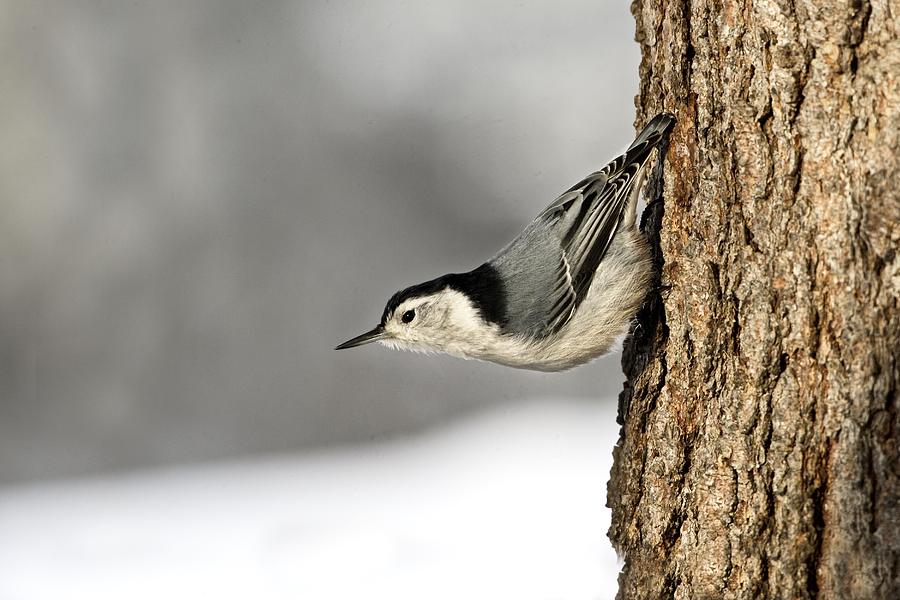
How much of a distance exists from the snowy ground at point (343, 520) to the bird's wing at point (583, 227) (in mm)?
998

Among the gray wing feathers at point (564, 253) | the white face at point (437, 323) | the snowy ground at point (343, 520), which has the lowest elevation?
the snowy ground at point (343, 520)

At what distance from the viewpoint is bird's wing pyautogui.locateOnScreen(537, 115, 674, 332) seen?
2225 mm

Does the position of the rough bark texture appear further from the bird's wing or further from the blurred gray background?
the blurred gray background

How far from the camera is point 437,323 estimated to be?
243 centimetres

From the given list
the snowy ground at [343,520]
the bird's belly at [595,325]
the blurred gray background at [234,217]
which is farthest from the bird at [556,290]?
the blurred gray background at [234,217]

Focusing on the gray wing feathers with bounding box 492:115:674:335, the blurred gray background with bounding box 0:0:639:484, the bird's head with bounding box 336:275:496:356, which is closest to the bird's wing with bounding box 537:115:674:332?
the gray wing feathers with bounding box 492:115:674:335

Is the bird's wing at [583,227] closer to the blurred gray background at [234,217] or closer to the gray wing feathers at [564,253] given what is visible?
the gray wing feathers at [564,253]

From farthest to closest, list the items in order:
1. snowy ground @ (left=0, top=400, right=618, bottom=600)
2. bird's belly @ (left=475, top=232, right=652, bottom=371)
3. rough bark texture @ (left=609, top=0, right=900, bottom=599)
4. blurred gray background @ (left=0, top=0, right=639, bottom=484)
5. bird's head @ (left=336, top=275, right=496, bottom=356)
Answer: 1. blurred gray background @ (left=0, top=0, right=639, bottom=484)
2. snowy ground @ (left=0, top=400, right=618, bottom=600)
3. bird's head @ (left=336, top=275, right=496, bottom=356)
4. bird's belly @ (left=475, top=232, right=652, bottom=371)
5. rough bark texture @ (left=609, top=0, right=900, bottom=599)

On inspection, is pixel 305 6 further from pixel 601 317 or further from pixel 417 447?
pixel 601 317

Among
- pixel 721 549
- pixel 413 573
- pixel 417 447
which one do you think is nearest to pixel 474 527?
pixel 413 573

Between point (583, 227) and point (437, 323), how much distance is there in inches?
18.3

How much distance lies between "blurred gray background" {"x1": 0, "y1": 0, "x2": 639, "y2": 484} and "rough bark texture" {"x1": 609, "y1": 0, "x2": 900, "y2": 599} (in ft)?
6.17

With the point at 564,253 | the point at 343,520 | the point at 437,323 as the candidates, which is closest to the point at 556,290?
A: the point at 564,253

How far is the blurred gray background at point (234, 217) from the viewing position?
3812mm
